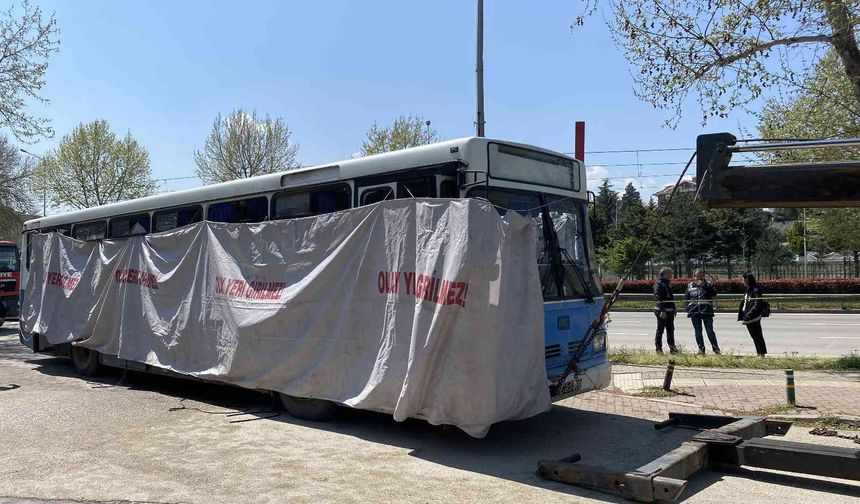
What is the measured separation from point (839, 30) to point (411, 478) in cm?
1060

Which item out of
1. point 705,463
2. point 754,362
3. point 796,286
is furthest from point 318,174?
point 796,286

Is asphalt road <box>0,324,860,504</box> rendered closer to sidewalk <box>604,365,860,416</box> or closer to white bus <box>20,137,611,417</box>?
white bus <box>20,137,611,417</box>

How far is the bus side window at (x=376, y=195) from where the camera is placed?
759cm

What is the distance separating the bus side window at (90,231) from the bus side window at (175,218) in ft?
6.07

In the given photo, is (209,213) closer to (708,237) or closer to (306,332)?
(306,332)

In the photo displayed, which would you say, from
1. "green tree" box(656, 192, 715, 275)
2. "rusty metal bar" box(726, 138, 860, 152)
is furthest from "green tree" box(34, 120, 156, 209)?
"rusty metal bar" box(726, 138, 860, 152)

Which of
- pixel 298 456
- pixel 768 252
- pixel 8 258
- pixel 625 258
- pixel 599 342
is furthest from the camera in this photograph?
pixel 768 252

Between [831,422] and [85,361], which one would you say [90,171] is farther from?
[831,422]

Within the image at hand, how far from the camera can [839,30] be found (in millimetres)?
11367

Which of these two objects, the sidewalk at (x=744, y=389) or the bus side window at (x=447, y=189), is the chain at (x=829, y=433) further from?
the bus side window at (x=447, y=189)

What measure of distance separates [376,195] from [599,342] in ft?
10.2

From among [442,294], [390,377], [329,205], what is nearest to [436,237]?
[442,294]

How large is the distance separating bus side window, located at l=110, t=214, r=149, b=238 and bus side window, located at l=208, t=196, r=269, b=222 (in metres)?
1.92

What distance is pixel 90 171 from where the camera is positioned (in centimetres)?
4309
